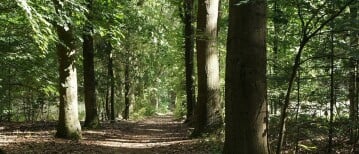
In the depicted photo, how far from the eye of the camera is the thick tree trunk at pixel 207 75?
13703 millimetres

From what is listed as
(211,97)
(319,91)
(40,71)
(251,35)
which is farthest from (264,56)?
(40,71)

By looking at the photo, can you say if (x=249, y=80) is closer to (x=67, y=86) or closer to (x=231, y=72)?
(x=231, y=72)

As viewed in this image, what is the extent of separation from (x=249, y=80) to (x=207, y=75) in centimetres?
701

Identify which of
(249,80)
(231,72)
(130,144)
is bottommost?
(130,144)

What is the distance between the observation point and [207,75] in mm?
13758

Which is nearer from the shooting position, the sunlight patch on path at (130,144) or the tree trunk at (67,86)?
the tree trunk at (67,86)

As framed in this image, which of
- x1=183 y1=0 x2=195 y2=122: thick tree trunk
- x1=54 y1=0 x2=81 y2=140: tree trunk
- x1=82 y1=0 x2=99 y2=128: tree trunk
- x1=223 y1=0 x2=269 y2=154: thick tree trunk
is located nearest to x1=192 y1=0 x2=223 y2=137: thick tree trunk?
x1=54 y1=0 x2=81 y2=140: tree trunk

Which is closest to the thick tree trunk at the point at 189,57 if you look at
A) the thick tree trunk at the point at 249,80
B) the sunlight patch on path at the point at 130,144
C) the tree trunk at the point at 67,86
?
the sunlight patch on path at the point at 130,144

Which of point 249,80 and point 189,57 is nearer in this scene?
point 249,80

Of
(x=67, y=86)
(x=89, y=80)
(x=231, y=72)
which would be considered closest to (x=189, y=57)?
(x=89, y=80)

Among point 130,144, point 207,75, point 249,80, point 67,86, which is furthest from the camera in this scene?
point 130,144

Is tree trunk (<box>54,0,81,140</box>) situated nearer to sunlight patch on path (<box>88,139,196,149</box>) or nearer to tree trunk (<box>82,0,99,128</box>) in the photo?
sunlight patch on path (<box>88,139,196,149</box>)

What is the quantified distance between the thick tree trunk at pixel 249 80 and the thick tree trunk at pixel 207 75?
6.66 m

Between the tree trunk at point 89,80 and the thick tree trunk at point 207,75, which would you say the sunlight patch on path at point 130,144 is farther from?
the tree trunk at point 89,80
